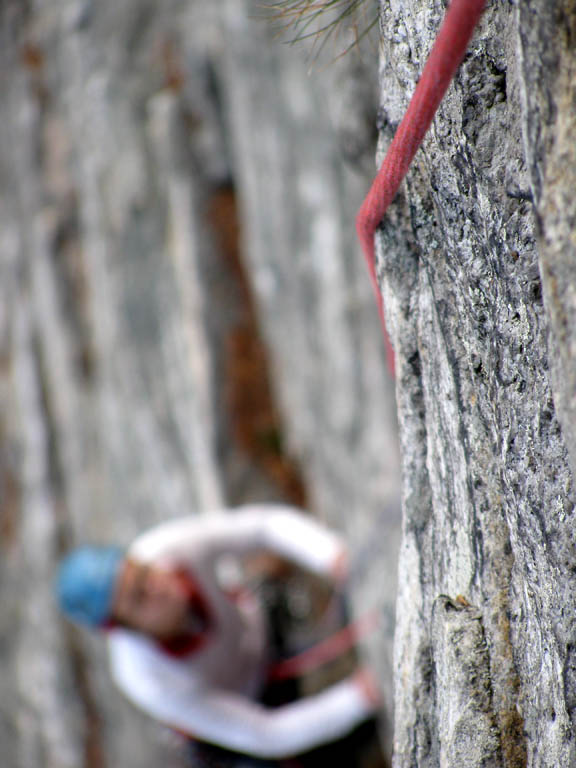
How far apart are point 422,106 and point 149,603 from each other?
2272 millimetres

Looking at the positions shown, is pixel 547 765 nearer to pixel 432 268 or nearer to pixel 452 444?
pixel 452 444

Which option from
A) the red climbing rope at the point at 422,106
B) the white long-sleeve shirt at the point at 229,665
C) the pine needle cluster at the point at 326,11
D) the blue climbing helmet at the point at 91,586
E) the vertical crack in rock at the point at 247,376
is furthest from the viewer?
the vertical crack in rock at the point at 247,376

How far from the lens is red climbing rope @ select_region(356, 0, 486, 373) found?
830mm

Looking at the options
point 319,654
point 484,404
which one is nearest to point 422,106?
point 484,404

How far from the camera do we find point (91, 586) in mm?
2496

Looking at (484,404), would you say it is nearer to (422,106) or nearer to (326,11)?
(422,106)

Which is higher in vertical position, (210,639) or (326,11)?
(326,11)

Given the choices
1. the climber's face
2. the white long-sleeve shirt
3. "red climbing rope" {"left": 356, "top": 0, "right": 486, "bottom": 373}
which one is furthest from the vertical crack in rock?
"red climbing rope" {"left": 356, "top": 0, "right": 486, "bottom": 373}

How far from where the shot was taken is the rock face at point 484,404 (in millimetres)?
895

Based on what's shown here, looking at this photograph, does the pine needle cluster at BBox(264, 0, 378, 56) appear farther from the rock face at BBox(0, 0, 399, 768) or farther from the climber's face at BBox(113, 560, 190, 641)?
the climber's face at BBox(113, 560, 190, 641)

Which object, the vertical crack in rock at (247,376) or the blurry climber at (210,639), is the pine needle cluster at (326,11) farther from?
the vertical crack in rock at (247,376)

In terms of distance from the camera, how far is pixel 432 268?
1125mm

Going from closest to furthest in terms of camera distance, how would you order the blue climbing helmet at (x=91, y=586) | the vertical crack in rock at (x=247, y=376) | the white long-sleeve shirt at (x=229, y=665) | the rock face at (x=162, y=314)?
1. the blue climbing helmet at (x=91, y=586)
2. the white long-sleeve shirt at (x=229, y=665)
3. the rock face at (x=162, y=314)
4. the vertical crack in rock at (x=247, y=376)

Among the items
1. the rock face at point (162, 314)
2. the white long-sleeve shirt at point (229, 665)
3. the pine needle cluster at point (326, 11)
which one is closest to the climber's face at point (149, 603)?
the white long-sleeve shirt at point (229, 665)
